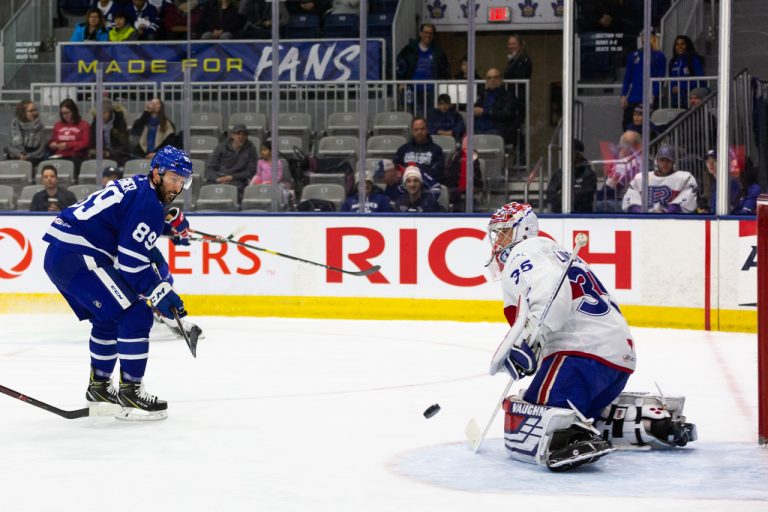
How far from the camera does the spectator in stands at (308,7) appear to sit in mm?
11188

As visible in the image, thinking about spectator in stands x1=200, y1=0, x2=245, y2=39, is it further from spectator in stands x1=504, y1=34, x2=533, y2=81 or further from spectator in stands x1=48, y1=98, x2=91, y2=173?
spectator in stands x1=504, y1=34, x2=533, y2=81

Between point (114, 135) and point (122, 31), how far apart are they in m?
2.32

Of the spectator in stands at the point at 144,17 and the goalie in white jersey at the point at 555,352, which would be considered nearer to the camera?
the goalie in white jersey at the point at 555,352

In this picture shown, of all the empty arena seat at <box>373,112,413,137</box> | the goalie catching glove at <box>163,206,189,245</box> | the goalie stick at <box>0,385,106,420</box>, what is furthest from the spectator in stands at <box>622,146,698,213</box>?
the goalie stick at <box>0,385,106,420</box>

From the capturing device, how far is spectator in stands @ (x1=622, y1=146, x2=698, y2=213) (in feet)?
28.7

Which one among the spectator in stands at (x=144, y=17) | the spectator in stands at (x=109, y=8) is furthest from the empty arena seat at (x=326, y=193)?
the spectator in stands at (x=109, y=8)

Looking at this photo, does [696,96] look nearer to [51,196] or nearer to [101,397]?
[51,196]

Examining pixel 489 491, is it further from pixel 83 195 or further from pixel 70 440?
pixel 83 195

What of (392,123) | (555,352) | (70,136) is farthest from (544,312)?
(70,136)

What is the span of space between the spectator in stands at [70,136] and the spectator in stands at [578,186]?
3.86m

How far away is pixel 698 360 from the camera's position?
7.01 m

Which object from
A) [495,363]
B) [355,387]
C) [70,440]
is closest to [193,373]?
[355,387]

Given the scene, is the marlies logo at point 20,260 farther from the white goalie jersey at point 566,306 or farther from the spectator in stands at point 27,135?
the white goalie jersey at point 566,306

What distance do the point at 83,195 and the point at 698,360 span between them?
17.5 feet
